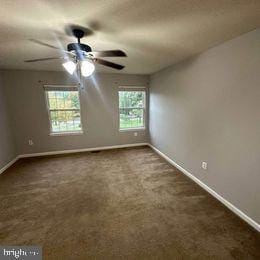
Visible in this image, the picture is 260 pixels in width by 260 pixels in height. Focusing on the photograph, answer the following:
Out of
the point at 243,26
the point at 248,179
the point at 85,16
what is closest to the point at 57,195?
the point at 85,16

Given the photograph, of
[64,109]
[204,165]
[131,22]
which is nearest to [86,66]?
[131,22]

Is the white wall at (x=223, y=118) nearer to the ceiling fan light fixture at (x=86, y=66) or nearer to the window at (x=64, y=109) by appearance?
the ceiling fan light fixture at (x=86, y=66)

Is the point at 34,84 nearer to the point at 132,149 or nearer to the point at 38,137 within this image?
the point at 38,137

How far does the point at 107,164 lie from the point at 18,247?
2.25m

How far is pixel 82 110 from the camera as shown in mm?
4578

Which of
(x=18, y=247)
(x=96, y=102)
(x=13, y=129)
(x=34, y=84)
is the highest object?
(x=34, y=84)

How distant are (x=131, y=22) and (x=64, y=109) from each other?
136 inches

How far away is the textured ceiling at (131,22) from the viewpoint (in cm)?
134

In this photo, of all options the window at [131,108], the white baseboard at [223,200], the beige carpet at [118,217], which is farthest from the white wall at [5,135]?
the white baseboard at [223,200]

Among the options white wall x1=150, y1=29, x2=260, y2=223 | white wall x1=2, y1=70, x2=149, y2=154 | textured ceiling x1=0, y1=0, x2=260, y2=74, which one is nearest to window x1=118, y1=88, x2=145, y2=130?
white wall x1=2, y1=70, x2=149, y2=154

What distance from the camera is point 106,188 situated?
111 inches

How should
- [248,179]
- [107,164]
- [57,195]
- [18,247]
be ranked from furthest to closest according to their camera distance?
[107,164] < [57,195] < [248,179] < [18,247]

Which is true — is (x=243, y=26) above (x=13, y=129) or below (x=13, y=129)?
above

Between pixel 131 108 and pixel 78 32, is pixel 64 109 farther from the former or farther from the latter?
pixel 78 32
